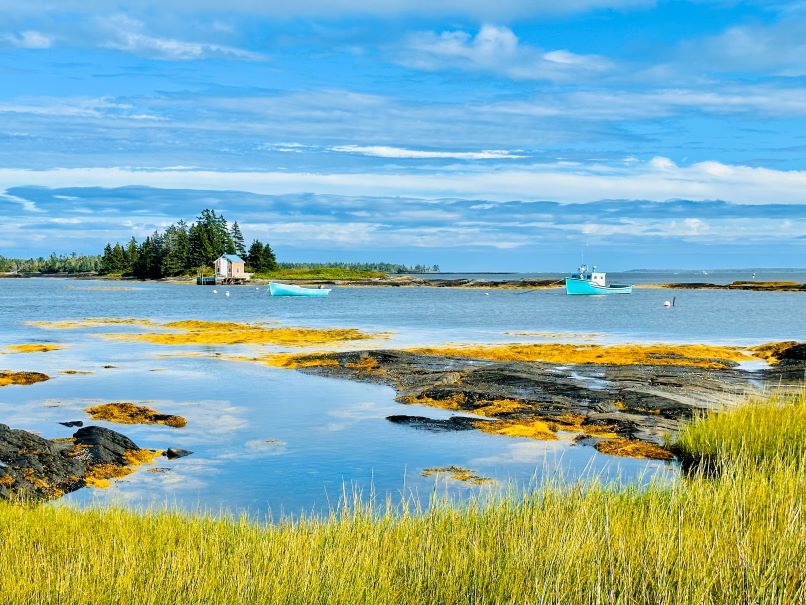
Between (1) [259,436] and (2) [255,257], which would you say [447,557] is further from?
(2) [255,257]

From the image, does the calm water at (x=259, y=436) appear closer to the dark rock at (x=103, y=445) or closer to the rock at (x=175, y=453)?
the rock at (x=175, y=453)

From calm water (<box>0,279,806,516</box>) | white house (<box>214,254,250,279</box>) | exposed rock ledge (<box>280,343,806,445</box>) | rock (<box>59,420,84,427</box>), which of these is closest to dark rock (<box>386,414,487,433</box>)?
exposed rock ledge (<box>280,343,806,445</box>)

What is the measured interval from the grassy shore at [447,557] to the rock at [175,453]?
7.38 meters

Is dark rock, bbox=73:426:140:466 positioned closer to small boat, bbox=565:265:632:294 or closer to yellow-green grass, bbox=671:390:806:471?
yellow-green grass, bbox=671:390:806:471

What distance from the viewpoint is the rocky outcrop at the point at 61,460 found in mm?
14039

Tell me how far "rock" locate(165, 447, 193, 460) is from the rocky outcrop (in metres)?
0.33

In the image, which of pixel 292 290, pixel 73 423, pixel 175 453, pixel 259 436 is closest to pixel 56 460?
pixel 175 453

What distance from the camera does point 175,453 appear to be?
1767cm

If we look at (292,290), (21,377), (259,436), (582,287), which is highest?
(582,287)

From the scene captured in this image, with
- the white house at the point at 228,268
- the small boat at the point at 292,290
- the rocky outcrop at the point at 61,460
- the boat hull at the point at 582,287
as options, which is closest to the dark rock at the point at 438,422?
the rocky outcrop at the point at 61,460

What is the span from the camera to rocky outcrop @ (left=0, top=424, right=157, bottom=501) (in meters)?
14.0

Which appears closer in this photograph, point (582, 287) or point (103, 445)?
point (103, 445)

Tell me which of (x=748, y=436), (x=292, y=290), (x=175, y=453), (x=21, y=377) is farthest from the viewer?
(x=292, y=290)

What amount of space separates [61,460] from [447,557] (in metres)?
10.7
